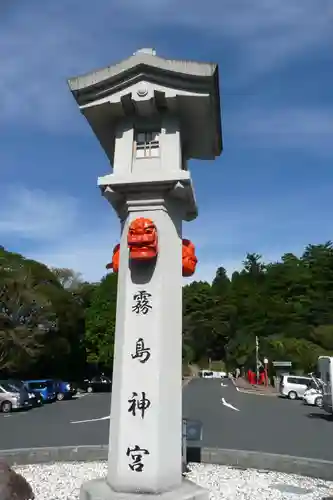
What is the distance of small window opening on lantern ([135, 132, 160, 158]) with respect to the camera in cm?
623

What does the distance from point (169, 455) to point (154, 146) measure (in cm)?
402

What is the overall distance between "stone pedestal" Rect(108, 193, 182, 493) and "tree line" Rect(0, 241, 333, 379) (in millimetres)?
22122

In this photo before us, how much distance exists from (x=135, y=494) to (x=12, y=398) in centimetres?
1678

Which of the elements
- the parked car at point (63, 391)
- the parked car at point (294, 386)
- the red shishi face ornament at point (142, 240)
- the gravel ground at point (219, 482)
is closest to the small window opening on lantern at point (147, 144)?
the red shishi face ornament at point (142, 240)

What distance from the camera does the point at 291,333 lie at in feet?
170

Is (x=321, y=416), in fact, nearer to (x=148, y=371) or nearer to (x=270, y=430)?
(x=270, y=430)

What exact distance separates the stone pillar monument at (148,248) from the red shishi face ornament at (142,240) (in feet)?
0.04

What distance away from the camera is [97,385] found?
37.0 m

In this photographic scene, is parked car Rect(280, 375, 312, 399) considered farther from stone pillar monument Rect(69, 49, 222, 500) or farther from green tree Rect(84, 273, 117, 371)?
stone pillar monument Rect(69, 49, 222, 500)

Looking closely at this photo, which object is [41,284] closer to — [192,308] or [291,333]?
[291,333]

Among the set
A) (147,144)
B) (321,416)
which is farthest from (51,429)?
(321,416)

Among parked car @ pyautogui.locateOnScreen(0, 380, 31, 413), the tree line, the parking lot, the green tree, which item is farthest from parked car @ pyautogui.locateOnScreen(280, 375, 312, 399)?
parked car @ pyautogui.locateOnScreen(0, 380, 31, 413)

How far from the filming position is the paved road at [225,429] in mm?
11617

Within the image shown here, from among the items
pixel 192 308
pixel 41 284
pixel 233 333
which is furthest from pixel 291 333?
pixel 192 308
